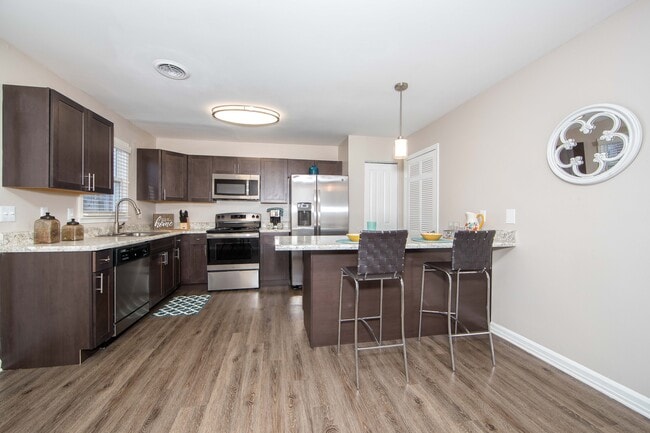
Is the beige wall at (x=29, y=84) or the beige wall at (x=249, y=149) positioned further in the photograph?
the beige wall at (x=249, y=149)

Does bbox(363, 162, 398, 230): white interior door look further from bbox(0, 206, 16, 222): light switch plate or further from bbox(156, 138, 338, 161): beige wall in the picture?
bbox(0, 206, 16, 222): light switch plate

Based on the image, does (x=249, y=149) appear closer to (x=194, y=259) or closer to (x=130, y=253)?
(x=194, y=259)

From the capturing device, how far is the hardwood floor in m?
1.51

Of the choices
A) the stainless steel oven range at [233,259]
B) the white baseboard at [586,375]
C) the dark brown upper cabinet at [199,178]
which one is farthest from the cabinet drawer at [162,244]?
the white baseboard at [586,375]

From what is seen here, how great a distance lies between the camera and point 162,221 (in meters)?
4.46

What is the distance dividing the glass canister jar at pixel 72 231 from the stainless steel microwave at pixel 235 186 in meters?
1.98

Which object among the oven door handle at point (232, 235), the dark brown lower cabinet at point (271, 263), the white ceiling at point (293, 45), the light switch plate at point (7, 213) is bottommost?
the dark brown lower cabinet at point (271, 263)

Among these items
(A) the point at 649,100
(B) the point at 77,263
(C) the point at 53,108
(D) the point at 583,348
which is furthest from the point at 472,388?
(C) the point at 53,108

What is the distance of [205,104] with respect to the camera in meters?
3.18

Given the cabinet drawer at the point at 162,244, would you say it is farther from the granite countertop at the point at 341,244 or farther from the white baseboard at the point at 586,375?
the white baseboard at the point at 586,375

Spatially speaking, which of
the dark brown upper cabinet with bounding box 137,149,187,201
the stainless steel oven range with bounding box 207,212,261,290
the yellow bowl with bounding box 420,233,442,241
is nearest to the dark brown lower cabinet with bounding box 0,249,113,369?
the stainless steel oven range with bounding box 207,212,261,290

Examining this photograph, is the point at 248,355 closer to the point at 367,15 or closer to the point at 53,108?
the point at 53,108

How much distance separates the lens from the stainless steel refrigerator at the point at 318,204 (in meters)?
4.31

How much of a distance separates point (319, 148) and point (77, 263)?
3965 millimetres
